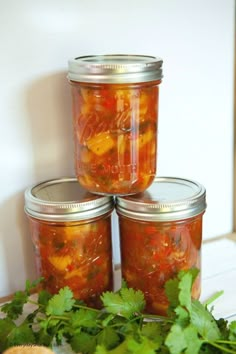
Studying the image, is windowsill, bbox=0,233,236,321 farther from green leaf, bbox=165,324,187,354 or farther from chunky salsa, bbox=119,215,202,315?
green leaf, bbox=165,324,187,354

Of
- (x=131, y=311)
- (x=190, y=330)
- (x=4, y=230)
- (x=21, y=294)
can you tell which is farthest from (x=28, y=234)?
(x=190, y=330)

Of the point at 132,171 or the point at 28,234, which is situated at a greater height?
the point at 132,171

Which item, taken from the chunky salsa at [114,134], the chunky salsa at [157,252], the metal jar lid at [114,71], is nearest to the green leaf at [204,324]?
the chunky salsa at [157,252]

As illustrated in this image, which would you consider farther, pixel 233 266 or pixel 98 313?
pixel 233 266

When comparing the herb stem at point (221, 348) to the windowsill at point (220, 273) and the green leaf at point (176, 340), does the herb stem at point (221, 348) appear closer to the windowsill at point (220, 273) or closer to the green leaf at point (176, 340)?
the green leaf at point (176, 340)

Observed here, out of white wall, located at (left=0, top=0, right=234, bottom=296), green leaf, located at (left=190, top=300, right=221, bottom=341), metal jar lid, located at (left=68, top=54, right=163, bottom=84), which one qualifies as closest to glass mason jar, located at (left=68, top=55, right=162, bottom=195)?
metal jar lid, located at (left=68, top=54, right=163, bottom=84)

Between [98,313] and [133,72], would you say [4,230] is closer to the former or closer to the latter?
[98,313]
